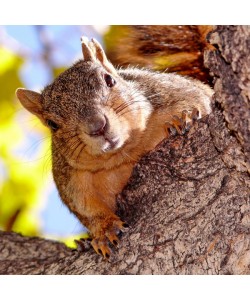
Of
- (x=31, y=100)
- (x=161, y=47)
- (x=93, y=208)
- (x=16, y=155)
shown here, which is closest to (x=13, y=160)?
(x=16, y=155)

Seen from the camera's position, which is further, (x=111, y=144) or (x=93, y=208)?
(x=93, y=208)

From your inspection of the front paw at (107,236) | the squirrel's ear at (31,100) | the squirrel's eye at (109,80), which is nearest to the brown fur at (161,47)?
the squirrel's eye at (109,80)

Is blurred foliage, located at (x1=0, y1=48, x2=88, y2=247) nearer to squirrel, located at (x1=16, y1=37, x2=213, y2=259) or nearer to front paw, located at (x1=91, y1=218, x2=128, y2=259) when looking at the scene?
squirrel, located at (x1=16, y1=37, x2=213, y2=259)

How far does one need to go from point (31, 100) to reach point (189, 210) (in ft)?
3.00

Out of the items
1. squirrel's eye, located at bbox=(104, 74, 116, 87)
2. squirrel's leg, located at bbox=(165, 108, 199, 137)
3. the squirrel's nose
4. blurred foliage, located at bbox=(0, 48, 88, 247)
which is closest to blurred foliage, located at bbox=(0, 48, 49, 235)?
blurred foliage, located at bbox=(0, 48, 88, 247)

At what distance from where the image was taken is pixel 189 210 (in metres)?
2.19

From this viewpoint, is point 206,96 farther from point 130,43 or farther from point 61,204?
point 61,204

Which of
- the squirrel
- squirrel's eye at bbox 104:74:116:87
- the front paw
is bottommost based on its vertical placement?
the front paw

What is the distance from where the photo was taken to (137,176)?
242cm

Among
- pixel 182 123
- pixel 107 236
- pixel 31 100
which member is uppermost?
pixel 31 100

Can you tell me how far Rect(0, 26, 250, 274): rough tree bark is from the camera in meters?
2.07

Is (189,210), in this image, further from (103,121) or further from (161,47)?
(161,47)
